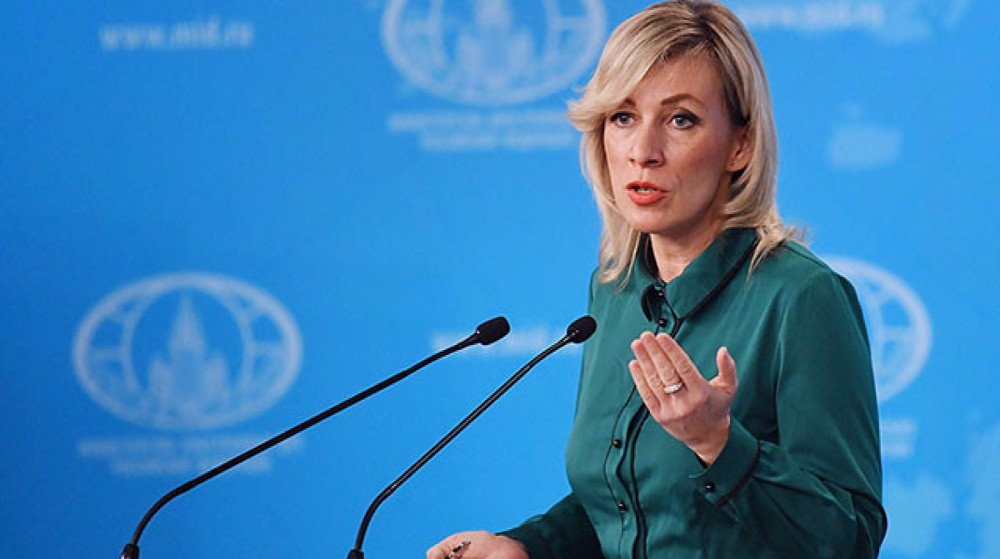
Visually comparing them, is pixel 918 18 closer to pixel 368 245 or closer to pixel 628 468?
pixel 368 245

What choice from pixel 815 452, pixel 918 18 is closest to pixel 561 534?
pixel 815 452

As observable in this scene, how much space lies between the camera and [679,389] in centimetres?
163

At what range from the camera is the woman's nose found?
2029 mm

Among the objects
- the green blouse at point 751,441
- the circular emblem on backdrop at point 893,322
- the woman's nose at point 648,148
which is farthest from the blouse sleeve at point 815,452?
the circular emblem on backdrop at point 893,322

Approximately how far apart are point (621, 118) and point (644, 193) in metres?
0.13

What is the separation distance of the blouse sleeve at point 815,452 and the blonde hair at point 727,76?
0.17 m

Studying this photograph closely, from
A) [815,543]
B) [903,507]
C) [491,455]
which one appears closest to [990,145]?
[903,507]

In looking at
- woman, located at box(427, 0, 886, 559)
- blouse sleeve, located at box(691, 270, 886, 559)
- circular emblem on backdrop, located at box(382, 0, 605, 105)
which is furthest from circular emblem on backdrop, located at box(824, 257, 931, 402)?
blouse sleeve, located at box(691, 270, 886, 559)

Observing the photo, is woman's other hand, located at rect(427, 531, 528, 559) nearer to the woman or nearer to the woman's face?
the woman

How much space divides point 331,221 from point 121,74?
65 centimetres

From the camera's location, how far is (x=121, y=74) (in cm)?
370

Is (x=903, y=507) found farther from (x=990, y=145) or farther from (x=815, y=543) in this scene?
(x=815, y=543)

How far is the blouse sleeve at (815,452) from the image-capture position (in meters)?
1.73

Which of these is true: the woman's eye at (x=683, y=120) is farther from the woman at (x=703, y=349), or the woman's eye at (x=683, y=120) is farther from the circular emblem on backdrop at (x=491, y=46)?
the circular emblem on backdrop at (x=491, y=46)
